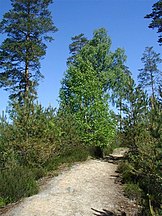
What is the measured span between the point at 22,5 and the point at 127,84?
1592 cm

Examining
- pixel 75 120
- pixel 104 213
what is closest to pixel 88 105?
pixel 75 120

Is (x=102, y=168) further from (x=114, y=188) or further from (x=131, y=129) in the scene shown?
(x=114, y=188)

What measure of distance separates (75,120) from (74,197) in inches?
352

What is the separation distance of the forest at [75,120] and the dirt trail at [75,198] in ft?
1.74

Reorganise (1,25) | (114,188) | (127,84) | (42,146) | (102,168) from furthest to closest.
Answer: (1,25), (127,84), (102,168), (42,146), (114,188)

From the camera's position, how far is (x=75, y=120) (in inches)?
686

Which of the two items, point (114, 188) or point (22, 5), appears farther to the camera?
point (22, 5)

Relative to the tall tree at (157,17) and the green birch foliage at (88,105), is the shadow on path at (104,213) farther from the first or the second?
the tall tree at (157,17)

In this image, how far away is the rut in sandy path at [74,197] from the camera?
7516mm

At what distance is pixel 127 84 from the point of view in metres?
14.9

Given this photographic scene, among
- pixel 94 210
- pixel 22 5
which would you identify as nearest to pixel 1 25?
pixel 22 5

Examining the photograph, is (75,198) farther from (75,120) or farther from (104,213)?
(75,120)

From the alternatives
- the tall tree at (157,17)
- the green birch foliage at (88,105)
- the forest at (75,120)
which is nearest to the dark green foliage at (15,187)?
the forest at (75,120)

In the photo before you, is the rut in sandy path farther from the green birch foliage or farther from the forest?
the green birch foliage
